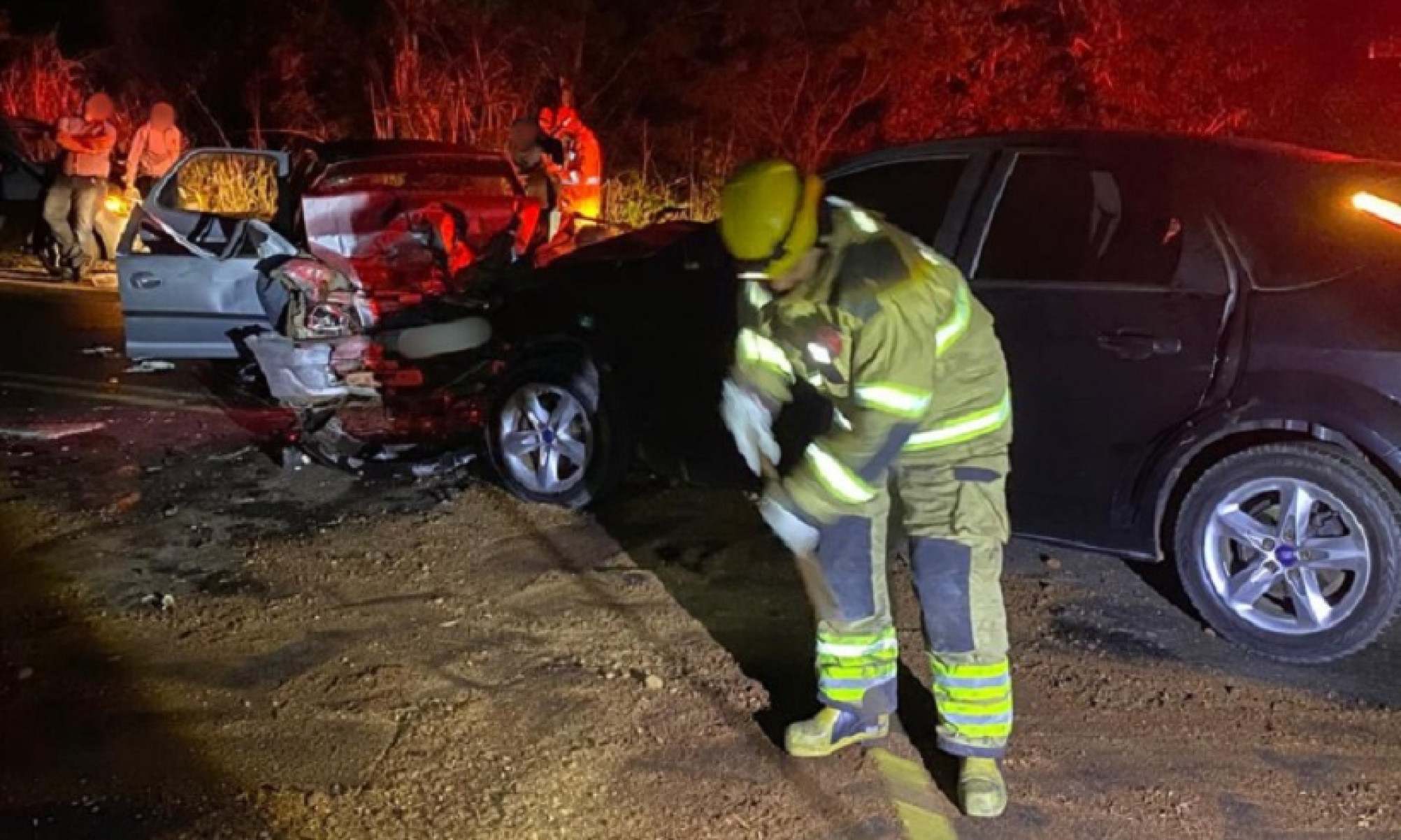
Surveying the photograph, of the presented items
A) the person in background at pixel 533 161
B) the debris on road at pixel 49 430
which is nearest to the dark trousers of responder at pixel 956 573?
the debris on road at pixel 49 430

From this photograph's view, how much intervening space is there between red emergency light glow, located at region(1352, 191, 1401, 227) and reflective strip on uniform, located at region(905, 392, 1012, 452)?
1.78 metres

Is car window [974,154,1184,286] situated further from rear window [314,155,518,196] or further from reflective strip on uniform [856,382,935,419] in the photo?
rear window [314,155,518,196]

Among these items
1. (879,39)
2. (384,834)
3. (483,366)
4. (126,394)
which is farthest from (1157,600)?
(879,39)

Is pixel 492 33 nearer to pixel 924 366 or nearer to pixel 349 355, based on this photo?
pixel 349 355

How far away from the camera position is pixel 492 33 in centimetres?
2053

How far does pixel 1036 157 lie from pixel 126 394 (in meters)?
6.24

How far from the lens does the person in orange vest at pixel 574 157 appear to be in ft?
38.0

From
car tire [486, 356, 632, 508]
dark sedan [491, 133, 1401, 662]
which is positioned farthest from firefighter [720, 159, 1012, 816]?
car tire [486, 356, 632, 508]

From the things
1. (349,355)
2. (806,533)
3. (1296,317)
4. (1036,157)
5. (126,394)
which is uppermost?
(1036,157)

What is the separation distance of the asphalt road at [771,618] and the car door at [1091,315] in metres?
0.53

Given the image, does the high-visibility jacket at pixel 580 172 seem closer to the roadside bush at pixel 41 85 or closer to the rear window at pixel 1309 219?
the rear window at pixel 1309 219

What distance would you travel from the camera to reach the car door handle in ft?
15.3

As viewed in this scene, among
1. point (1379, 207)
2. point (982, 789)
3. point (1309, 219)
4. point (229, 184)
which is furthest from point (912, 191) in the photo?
point (229, 184)

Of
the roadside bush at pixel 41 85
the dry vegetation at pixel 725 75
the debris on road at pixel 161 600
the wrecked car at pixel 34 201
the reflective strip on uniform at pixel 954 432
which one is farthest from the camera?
the roadside bush at pixel 41 85
